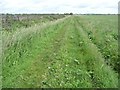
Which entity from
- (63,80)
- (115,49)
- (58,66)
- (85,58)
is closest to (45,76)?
(63,80)

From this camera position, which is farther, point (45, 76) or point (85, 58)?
point (85, 58)

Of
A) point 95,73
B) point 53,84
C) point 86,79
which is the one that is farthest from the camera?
point 95,73

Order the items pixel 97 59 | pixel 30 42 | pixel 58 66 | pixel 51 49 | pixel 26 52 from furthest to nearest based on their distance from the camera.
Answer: pixel 30 42 → pixel 51 49 → pixel 26 52 → pixel 97 59 → pixel 58 66

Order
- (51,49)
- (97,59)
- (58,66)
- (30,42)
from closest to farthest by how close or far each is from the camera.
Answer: (58,66)
(97,59)
(51,49)
(30,42)

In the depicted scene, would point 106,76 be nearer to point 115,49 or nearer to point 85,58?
point 85,58

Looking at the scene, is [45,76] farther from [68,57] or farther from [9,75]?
[68,57]

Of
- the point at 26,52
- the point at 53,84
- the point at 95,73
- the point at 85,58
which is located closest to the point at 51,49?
the point at 26,52

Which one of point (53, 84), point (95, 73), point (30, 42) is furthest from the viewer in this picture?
point (30, 42)

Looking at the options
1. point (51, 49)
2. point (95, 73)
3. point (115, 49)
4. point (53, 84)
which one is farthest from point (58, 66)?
point (115, 49)

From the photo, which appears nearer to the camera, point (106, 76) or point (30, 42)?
point (106, 76)

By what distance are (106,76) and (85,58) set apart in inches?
145

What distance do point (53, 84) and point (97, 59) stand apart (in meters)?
5.62

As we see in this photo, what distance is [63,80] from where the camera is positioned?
45.3ft

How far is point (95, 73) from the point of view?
15234mm
